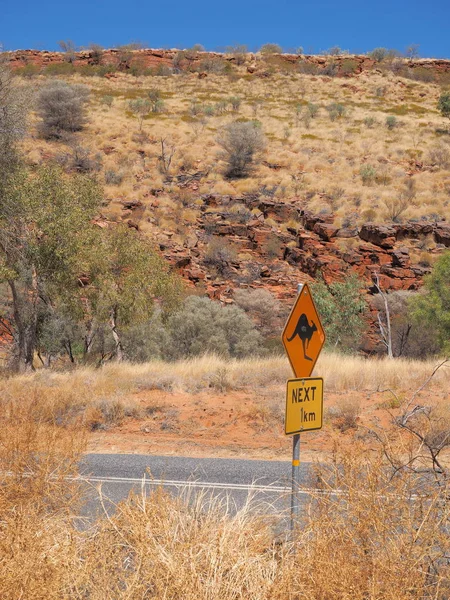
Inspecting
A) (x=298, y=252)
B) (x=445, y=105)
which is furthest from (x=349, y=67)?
(x=298, y=252)

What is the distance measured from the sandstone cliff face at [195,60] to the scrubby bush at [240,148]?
34044mm

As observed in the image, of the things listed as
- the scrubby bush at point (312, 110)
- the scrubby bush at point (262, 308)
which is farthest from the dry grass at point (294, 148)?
the scrubby bush at point (262, 308)

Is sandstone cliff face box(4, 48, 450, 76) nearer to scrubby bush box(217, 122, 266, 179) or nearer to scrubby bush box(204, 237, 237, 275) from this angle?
scrubby bush box(217, 122, 266, 179)

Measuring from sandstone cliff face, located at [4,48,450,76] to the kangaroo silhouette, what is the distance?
72402 millimetres

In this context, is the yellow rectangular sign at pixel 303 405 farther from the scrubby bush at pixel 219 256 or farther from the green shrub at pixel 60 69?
the green shrub at pixel 60 69

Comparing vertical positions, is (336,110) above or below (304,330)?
above

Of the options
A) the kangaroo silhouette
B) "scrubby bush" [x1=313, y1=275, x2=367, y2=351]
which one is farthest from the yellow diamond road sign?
"scrubby bush" [x1=313, y1=275, x2=367, y2=351]

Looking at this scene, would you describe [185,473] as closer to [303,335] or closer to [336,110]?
[303,335]

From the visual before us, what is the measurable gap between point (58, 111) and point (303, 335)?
44.0m

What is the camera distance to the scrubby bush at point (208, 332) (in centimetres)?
2164

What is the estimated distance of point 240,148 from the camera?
132ft

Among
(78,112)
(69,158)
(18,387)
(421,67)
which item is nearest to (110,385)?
(18,387)

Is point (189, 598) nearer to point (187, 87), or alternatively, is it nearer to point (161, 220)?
point (161, 220)

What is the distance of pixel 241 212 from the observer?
3481 cm
